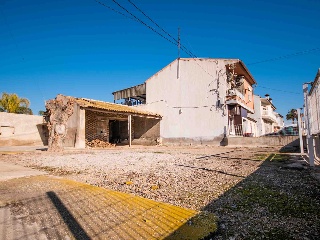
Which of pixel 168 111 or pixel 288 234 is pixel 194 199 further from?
pixel 168 111

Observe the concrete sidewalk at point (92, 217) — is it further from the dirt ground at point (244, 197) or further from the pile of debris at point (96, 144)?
the pile of debris at point (96, 144)

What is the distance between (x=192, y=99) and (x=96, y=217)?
18365 millimetres

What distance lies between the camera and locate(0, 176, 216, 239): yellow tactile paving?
195cm

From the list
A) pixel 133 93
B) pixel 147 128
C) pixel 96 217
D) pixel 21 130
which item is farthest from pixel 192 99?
pixel 96 217

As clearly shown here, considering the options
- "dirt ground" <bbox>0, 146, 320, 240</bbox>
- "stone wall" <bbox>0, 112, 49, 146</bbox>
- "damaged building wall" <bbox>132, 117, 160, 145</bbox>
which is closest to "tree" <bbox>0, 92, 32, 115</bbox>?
"stone wall" <bbox>0, 112, 49, 146</bbox>

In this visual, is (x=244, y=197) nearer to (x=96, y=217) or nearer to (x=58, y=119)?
(x=96, y=217)

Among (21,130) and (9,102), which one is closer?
(21,130)

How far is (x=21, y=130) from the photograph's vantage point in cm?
2030

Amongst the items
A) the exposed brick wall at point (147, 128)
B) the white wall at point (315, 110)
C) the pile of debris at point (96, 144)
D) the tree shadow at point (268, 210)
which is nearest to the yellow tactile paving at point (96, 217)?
the tree shadow at point (268, 210)

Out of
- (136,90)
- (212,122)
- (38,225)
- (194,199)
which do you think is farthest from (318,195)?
(136,90)

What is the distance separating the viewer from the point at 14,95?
1151 inches

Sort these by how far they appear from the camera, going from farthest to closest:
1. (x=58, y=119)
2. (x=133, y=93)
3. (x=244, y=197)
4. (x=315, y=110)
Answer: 1. (x=133, y=93)
2. (x=58, y=119)
3. (x=315, y=110)
4. (x=244, y=197)

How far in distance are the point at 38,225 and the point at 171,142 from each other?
18507 millimetres

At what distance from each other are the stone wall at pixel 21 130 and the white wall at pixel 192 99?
41.7 ft
